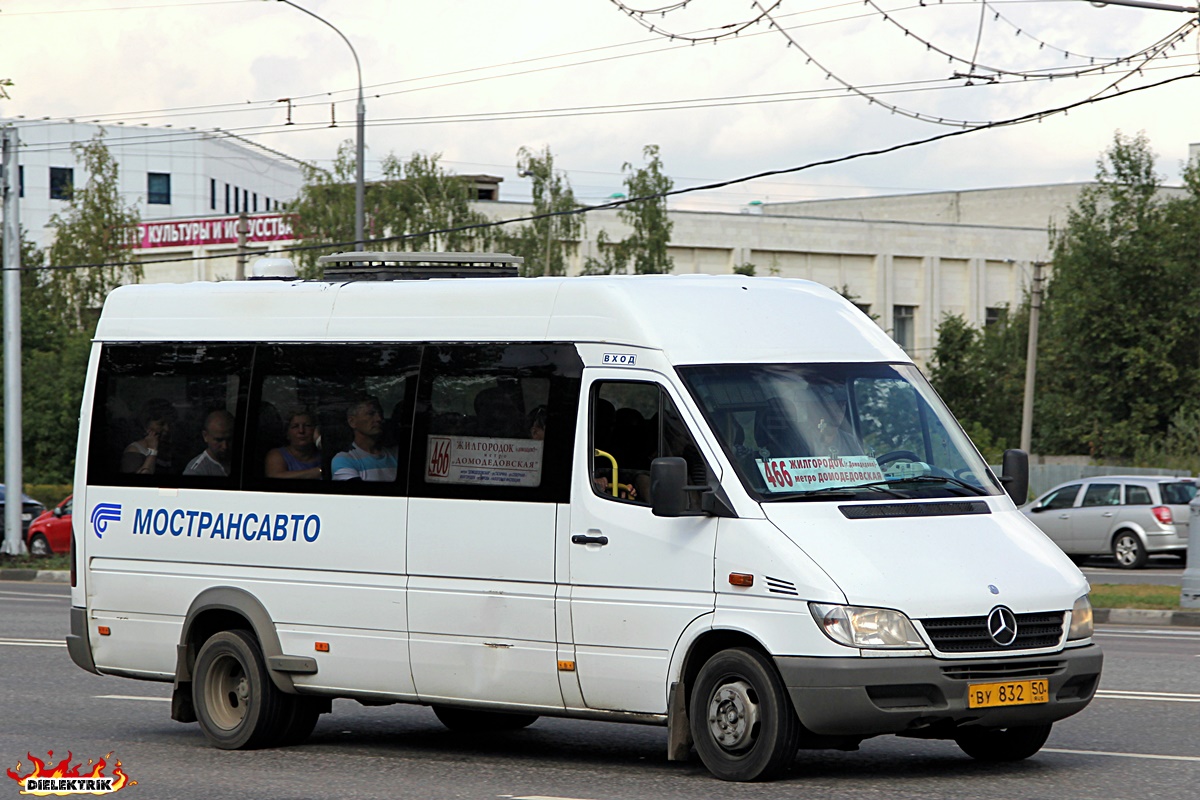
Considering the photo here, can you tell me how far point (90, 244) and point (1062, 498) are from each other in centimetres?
3916

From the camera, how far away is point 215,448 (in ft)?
36.1

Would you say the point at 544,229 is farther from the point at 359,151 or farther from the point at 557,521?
the point at 557,521

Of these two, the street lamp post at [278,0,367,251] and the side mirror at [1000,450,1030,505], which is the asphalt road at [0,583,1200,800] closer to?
the side mirror at [1000,450,1030,505]

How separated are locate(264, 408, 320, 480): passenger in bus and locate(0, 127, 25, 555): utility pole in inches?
859

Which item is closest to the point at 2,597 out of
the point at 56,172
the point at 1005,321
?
the point at 1005,321

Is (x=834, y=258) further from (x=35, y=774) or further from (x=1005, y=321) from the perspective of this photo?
(x=35, y=774)

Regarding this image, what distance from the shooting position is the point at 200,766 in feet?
32.1

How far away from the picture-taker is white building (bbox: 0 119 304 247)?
94.2 m

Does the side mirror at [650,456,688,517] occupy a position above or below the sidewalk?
above

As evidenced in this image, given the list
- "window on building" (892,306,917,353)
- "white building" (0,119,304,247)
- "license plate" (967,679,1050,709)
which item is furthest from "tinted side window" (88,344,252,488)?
"white building" (0,119,304,247)

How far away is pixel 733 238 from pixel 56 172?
39296 mm

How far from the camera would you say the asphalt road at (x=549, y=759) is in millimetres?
8508

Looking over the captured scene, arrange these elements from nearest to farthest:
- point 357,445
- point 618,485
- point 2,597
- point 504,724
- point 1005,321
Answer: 1. point 618,485
2. point 357,445
3. point 504,724
4. point 2,597
5. point 1005,321

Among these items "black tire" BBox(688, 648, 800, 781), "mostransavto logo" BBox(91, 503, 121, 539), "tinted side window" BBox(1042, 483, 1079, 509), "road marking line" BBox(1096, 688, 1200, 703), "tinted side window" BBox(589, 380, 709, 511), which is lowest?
"tinted side window" BBox(1042, 483, 1079, 509)
